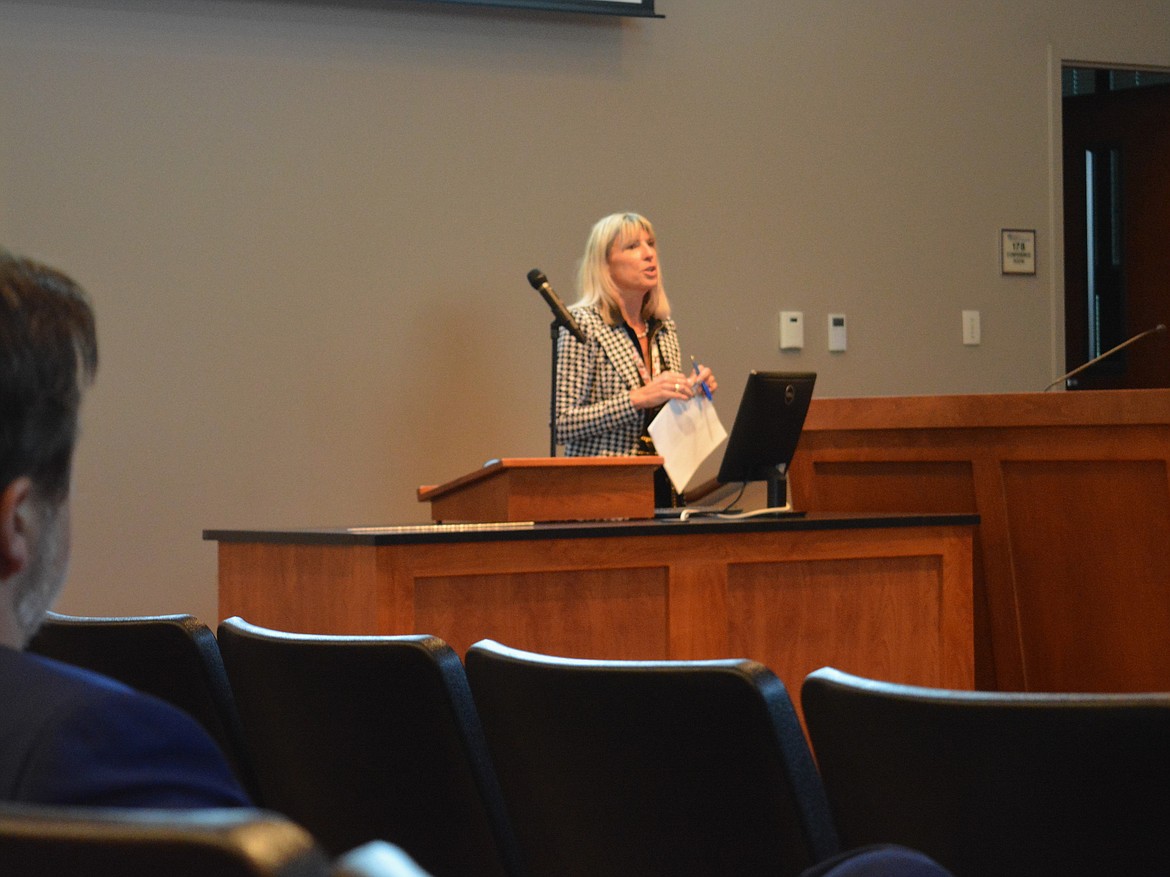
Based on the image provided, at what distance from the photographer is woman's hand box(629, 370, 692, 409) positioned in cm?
403

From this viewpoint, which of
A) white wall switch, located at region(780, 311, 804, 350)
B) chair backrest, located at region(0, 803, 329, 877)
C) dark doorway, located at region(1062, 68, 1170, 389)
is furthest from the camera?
dark doorway, located at region(1062, 68, 1170, 389)

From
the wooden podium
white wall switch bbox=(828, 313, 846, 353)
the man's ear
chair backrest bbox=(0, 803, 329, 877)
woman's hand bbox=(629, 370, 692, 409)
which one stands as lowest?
the wooden podium

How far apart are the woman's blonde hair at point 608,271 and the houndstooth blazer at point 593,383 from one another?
5cm

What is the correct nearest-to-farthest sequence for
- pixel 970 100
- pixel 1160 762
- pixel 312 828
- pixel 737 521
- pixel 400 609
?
pixel 1160 762, pixel 312 828, pixel 400 609, pixel 737 521, pixel 970 100

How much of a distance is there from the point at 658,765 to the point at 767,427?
7.05ft

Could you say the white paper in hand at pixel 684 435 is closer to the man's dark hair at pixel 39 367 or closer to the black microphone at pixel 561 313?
the black microphone at pixel 561 313

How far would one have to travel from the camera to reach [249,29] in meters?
4.77

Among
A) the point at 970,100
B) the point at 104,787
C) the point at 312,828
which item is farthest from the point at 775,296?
the point at 104,787

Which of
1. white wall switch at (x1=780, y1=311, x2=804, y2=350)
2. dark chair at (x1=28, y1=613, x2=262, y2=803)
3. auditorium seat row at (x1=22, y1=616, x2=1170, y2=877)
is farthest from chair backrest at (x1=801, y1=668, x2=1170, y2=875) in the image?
white wall switch at (x1=780, y1=311, x2=804, y2=350)

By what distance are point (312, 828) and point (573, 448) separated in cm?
295

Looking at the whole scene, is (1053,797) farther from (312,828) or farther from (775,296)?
(775,296)

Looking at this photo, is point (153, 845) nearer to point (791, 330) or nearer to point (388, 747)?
point (388, 747)

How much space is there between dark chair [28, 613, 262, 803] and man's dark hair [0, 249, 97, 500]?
0.88 metres

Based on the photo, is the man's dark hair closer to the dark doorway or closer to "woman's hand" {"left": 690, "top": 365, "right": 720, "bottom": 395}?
"woman's hand" {"left": 690, "top": 365, "right": 720, "bottom": 395}
